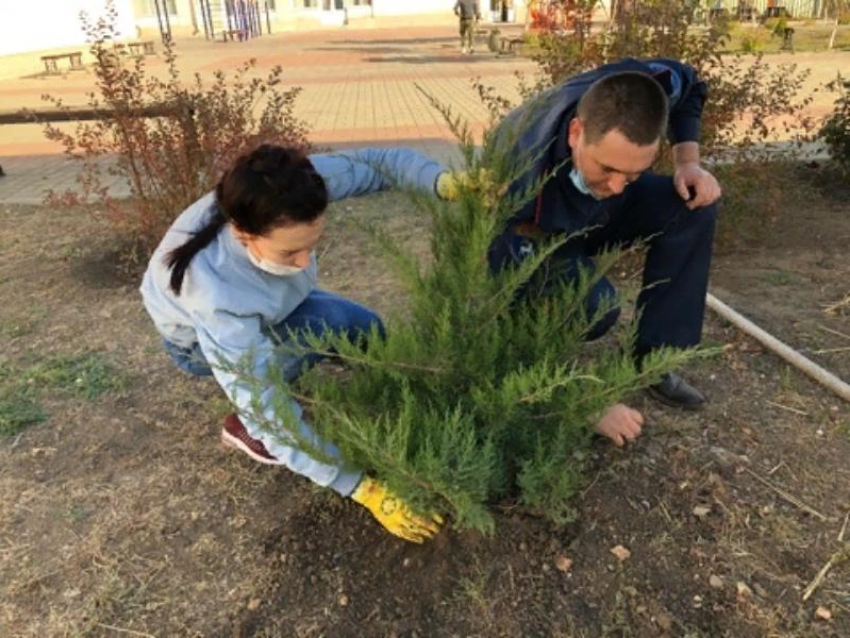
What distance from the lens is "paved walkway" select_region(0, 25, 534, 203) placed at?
7.38 m

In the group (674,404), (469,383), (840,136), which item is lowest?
(674,404)

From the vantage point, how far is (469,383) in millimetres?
1842

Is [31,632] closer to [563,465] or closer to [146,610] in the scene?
[146,610]

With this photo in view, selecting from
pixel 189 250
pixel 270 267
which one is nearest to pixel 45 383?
pixel 189 250

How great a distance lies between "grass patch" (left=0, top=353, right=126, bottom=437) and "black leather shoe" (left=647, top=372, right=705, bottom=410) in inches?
80.3

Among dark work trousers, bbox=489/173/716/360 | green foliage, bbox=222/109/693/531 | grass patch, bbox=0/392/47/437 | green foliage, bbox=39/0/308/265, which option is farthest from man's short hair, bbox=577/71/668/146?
green foliage, bbox=39/0/308/265

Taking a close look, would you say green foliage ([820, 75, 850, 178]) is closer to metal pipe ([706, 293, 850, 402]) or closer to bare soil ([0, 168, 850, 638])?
metal pipe ([706, 293, 850, 402])

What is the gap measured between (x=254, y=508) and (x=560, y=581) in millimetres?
923

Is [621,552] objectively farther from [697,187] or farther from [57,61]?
[57,61]

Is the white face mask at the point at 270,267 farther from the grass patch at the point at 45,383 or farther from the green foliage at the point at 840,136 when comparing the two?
the green foliage at the point at 840,136

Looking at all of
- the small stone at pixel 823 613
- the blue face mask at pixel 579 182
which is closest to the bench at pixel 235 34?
the blue face mask at pixel 579 182

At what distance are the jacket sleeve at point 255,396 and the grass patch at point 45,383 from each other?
3.87 ft

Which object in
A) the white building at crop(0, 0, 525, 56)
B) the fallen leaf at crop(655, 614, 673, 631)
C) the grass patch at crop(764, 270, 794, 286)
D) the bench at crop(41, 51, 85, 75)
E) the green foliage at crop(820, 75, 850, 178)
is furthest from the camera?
the white building at crop(0, 0, 525, 56)

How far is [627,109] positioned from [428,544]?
49.0 inches
